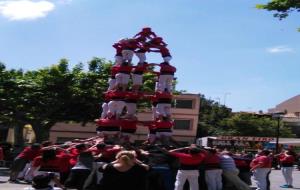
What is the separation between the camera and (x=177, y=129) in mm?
63688

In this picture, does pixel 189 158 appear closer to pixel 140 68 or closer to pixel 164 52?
pixel 140 68

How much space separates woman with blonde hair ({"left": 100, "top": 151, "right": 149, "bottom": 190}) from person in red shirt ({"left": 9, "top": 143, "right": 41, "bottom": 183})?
463 inches

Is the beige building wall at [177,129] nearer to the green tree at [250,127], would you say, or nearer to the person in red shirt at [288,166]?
the green tree at [250,127]

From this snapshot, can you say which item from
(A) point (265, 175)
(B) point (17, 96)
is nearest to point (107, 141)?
(A) point (265, 175)

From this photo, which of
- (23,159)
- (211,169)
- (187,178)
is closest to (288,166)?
(211,169)

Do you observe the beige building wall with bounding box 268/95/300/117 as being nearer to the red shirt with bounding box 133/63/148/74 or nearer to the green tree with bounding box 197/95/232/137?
the green tree with bounding box 197/95/232/137

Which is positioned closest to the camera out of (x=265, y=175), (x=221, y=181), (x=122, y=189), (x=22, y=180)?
(x=122, y=189)

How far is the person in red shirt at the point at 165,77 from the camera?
20.6m

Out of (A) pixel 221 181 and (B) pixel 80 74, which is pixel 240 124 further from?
(A) pixel 221 181

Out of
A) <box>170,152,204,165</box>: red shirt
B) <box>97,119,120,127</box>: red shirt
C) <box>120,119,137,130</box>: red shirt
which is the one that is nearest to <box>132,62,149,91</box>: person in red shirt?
<box>120,119,137,130</box>: red shirt

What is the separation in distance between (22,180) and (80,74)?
13.1 m

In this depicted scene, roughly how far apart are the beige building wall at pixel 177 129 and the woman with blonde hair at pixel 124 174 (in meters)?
51.8

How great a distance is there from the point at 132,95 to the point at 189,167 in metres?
6.30

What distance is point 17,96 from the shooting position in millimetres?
31844
